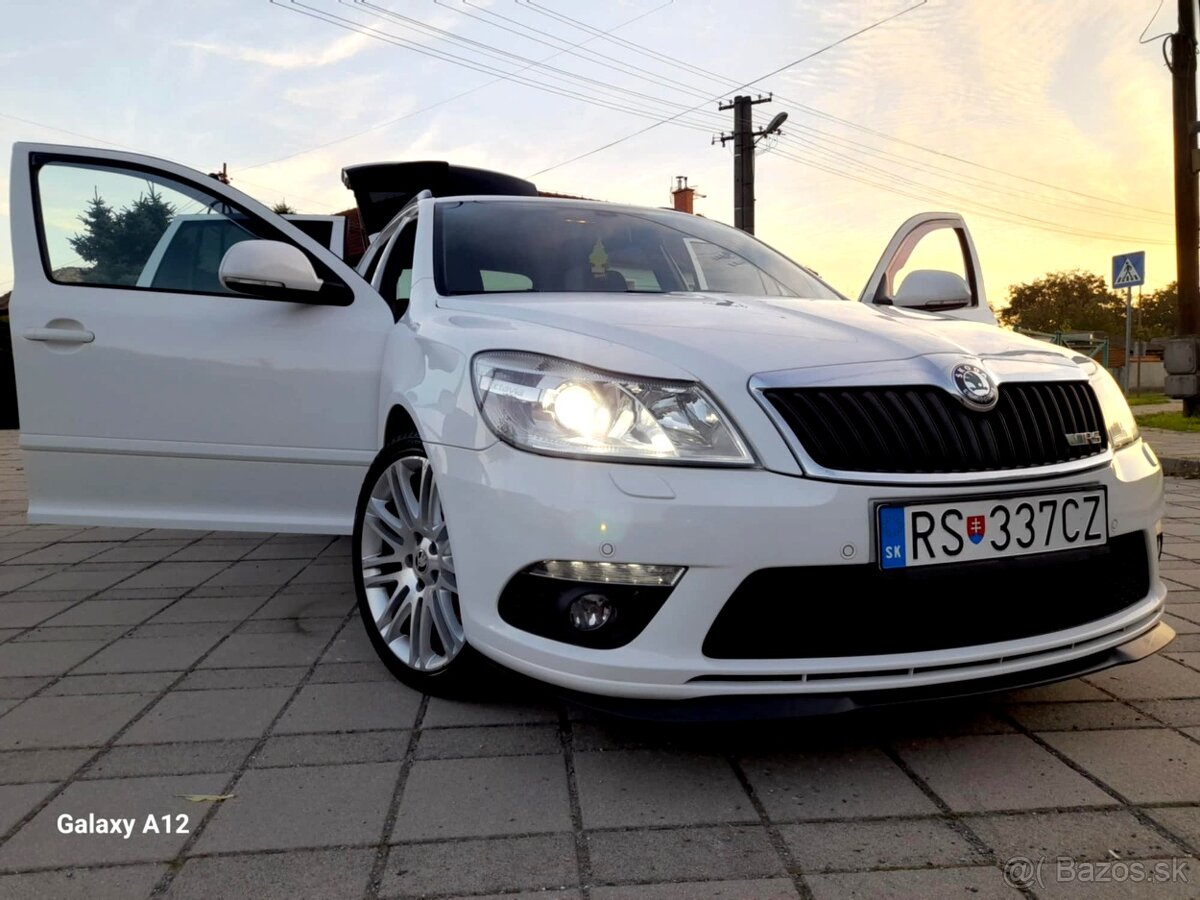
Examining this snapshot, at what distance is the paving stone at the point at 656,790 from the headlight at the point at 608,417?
2.43ft

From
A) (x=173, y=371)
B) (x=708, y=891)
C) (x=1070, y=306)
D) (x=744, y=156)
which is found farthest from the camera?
→ (x=1070, y=306)

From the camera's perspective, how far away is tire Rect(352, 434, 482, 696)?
2529 mm

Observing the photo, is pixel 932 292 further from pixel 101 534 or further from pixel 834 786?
pixel 101 534

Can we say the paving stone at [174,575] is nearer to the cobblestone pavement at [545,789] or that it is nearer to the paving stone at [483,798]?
the cobblestone pavement at [545,789]

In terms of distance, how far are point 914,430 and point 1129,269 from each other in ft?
39.3

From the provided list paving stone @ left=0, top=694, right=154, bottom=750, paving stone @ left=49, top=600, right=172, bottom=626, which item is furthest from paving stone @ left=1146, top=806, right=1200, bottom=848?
paving stone @ left=49, top=600, right=172, bottom=626

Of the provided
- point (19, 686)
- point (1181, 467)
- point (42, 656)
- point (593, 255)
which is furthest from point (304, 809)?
point (1181, 467)

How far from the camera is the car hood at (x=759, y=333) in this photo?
212cm

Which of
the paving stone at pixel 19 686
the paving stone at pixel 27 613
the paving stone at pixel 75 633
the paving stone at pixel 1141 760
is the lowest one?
the paving stone at pixel 1141 760

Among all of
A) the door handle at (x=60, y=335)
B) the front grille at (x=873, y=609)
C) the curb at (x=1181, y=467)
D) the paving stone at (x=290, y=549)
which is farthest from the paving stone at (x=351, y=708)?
the curb at (x=1181, y=467)

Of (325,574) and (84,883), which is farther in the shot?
(325,574)

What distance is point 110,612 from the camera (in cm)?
375

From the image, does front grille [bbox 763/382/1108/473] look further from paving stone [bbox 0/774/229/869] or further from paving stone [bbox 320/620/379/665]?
paving stone [bbox 320/620/379/665]

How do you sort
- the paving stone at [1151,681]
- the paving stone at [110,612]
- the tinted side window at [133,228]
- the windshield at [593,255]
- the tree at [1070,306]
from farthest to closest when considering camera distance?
the tree at [1070,306], the paving stone at [110,612], the tinted side window at [133,228], the windshield at [593,255], the paving stone at [1151,681]
